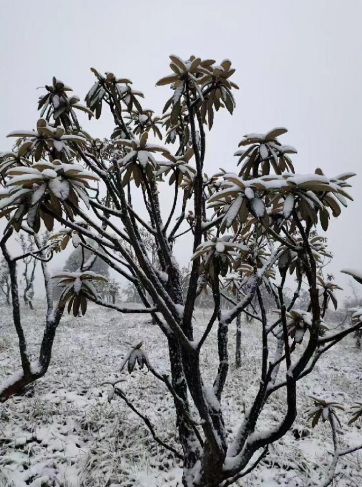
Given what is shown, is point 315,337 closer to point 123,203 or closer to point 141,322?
point 123,203

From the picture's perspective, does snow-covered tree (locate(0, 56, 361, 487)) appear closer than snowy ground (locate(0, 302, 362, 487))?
Yes

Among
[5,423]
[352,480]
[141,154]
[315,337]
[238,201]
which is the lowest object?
[352,480]

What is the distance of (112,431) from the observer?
485 cm

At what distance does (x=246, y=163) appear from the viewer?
68.9 inches

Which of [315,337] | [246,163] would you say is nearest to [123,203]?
[246,163]

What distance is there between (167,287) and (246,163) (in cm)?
121

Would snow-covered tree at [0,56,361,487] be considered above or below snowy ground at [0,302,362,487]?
above

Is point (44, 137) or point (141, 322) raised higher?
point (44, 137)

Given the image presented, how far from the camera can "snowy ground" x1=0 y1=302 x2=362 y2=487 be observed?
3984 mm

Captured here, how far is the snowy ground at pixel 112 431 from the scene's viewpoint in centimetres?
398

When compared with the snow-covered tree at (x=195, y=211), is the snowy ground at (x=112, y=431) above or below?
below

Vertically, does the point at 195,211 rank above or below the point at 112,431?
above

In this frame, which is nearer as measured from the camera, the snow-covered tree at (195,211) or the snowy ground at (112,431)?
the snow-covered tree at (195,211)

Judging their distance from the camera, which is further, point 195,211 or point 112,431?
point 112,431
